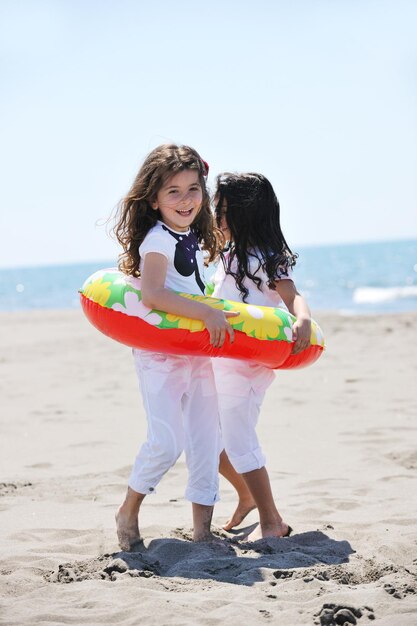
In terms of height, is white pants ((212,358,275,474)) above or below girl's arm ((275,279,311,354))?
below

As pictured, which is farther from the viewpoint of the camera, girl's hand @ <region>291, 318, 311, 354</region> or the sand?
girl's hand @ <region>291, 318, 311, 354</region>

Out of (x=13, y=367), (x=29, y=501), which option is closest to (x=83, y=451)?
(x=29, y=501)

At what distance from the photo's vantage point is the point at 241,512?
13.9 ft

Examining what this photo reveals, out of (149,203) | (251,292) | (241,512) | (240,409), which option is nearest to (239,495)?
(241,512)

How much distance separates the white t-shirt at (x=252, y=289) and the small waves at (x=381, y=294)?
20172mm

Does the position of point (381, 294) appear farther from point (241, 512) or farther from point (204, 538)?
point (204, 538)

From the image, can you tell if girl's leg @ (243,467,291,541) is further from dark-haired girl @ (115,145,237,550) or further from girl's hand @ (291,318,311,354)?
girl's hand @ (291,318,311,354)

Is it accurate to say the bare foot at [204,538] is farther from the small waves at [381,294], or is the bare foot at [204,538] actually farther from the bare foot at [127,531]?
the small waves at [381,294]

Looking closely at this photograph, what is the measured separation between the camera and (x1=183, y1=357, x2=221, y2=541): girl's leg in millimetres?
3818

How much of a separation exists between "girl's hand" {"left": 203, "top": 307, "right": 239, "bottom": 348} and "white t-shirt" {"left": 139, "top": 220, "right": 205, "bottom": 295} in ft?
0.83

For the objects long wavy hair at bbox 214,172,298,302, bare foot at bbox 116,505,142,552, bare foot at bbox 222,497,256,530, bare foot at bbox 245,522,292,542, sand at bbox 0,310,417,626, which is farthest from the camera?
bare foot at bbox 222,497,256,530

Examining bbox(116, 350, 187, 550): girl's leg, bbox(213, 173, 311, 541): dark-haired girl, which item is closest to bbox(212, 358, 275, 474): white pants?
bbox(213, 173, 311, 541): dark-haired girl

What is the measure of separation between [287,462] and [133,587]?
→ 8.19ft

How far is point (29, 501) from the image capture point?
457cm
